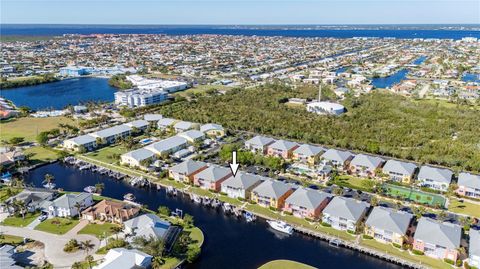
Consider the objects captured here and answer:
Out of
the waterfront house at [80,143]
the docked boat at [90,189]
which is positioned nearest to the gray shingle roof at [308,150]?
the docked boat at [90,189]

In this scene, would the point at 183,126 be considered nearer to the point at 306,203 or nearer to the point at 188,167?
the point at 188,167

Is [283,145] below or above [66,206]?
above

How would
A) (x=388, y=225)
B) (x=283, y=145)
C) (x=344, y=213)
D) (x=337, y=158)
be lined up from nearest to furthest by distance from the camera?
1. (x=388, y=225)
2. (x=344, y=213)
3. (x=337, y=158)
4. (x=283, y=145)

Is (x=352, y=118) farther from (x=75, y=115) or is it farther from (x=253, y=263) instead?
(x=75, y=115)

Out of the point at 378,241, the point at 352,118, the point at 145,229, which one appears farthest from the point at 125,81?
the point at 378,241

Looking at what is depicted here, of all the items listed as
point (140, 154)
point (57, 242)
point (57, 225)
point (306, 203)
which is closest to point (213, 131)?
point (140, 154)

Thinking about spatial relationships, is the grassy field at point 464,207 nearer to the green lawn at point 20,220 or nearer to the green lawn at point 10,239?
the green lawn at point 10,239

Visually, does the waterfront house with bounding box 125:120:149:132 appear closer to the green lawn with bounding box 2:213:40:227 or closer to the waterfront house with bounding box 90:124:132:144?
the waterfront house with bounding box 90:124:132:144

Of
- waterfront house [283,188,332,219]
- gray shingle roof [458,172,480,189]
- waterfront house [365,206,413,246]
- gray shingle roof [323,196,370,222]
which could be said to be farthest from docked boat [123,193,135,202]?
gray shingle roof [458,172,480,189]
